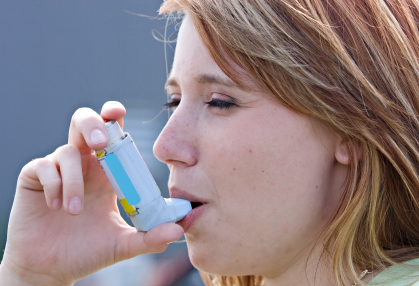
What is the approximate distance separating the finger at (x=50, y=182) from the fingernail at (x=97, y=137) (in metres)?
0.24

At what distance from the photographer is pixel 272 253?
4.51ft

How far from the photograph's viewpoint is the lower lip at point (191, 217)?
1370 mm

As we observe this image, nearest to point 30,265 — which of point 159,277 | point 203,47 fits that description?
point 203,47

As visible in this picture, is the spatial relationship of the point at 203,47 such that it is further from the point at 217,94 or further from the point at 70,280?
the point at 70,280

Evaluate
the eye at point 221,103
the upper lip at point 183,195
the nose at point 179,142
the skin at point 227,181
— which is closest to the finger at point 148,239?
the skin at point 227,181

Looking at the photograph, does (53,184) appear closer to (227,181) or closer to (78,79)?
(227,181)

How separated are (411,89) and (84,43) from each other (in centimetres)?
295

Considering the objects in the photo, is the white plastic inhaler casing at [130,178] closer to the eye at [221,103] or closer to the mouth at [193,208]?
the mouth at [193,208]

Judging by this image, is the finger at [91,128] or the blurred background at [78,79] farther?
the blurred background at [78,79]

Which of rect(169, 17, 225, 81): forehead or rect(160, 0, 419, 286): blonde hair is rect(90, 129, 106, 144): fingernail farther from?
rect(160, 0, 419, 286): blonde hair

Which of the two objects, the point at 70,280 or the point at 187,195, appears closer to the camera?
the point at 187,195

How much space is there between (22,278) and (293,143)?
118cm

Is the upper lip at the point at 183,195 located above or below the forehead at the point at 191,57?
below

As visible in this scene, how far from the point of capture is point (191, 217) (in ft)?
4.55
